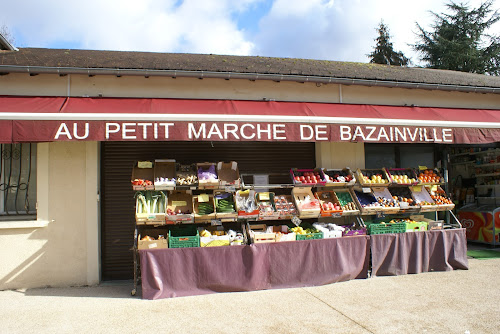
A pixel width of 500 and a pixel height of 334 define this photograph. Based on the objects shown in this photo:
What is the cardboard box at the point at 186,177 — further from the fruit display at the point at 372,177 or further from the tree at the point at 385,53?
the tree at the point at 385,53

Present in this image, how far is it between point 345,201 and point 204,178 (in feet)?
8.77

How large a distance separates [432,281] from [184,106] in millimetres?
5114

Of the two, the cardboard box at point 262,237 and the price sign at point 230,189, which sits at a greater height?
the price sign at point 230,189

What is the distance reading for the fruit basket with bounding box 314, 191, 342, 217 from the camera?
258 inches

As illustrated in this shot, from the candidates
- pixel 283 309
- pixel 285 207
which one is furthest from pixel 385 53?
pixel 283 309

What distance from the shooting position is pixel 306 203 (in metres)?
6.62

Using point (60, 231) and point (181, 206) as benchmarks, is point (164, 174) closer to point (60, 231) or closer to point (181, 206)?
point (181, 206)

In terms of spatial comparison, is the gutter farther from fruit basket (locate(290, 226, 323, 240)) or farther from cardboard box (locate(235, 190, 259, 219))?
fruit basket (locate(290, 226, 323, 240))

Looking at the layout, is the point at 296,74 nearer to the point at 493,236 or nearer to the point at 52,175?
the point at 52,175

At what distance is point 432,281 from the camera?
20.4ft

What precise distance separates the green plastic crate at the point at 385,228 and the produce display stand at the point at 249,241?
0.7 inches

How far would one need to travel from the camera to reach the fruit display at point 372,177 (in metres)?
6.96

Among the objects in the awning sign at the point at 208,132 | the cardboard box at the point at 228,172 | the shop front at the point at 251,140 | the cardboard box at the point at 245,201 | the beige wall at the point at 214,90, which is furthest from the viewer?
the beige wall at the point at 214,90

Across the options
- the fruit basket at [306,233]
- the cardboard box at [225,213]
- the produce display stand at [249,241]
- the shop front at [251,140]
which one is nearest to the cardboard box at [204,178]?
the produce display stand at [249,241]
